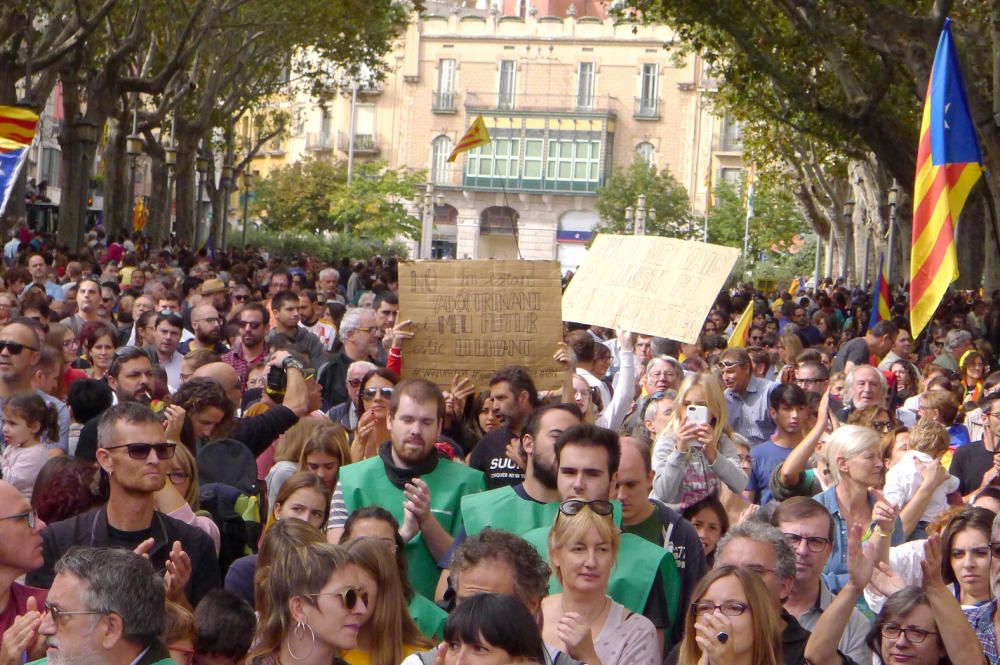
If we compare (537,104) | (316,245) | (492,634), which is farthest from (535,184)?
(492,634)

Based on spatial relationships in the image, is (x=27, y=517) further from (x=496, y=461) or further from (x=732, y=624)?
(x=496, y=461)

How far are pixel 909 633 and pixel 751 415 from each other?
512cm

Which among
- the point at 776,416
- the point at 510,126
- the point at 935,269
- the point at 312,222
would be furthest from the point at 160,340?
the point at 510,126

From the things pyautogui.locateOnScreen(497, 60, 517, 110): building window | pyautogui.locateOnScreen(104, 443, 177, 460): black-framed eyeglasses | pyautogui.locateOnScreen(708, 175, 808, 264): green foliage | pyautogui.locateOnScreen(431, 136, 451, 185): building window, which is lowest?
pyautogui.locateOnScreen(104, 443, 177, 460): black-framed eyeglasses

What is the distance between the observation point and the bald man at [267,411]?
26.3ft

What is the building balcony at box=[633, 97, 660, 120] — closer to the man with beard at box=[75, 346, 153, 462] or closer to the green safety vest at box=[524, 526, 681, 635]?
the man with beard at box=[75, 346, 153, 462]

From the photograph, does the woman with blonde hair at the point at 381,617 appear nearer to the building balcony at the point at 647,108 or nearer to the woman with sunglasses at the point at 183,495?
the woman with sunglasses at the point at 183,495

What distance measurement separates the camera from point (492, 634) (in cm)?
440

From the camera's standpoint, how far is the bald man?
8.01m

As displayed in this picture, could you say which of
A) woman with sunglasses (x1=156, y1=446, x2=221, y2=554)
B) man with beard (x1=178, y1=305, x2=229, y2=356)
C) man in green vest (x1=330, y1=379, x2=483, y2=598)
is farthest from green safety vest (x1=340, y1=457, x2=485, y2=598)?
man with beard (x1=178, y1=305, x2=229, y2=356)

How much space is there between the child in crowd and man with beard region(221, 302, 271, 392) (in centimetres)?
317

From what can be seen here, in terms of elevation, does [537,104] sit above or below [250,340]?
above

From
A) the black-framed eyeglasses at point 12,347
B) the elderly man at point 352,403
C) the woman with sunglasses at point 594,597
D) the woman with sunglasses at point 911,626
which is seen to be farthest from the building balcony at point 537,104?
the woman with sunglasses at point 594,597

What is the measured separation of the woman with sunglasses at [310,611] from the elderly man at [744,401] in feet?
19.6
